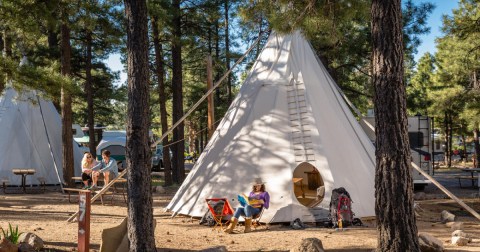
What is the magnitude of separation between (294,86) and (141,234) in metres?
6.26

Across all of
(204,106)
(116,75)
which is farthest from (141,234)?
(204,106)

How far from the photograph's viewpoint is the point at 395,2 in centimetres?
667

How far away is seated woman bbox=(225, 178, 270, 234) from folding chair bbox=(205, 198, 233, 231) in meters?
0.41

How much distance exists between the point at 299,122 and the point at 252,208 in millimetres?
2537

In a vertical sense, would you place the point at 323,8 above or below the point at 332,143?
above

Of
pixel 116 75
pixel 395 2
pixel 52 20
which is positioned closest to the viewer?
pixel 395 2

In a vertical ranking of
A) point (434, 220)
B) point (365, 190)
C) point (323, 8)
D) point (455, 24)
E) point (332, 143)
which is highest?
point (455, 24)

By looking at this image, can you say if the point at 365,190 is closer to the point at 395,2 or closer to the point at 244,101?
Answer: the point at 244,101

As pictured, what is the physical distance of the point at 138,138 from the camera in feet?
23.4

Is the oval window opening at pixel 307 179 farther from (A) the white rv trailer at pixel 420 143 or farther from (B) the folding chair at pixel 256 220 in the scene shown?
(B) the folding chair at pixel 256 220

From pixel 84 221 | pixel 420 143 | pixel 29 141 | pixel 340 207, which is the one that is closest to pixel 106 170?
pixel 340 207

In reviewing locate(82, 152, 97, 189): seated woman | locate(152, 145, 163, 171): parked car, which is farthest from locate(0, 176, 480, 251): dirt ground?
locate(152, 145, 163, 171): parked car

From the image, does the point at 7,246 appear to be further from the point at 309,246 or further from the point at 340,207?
the point at 340,207

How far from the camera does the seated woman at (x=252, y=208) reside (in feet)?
33.1
